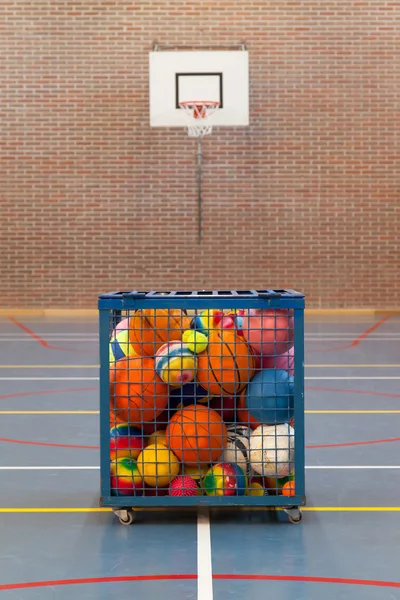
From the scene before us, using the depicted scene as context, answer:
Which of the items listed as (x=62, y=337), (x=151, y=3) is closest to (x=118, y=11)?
(x=151, y=3)

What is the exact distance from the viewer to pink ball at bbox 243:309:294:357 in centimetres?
473

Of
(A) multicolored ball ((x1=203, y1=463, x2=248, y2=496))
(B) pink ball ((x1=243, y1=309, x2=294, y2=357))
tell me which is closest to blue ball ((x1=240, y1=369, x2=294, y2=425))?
(B) pink ball ((x1=243, y1=309, x2=294, y2=357))

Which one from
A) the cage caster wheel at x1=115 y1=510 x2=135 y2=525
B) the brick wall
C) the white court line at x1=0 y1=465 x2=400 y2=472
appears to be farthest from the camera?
the brick wall

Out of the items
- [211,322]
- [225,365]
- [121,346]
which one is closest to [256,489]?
[225,365]

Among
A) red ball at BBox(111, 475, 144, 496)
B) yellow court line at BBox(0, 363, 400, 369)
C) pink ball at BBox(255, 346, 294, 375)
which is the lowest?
yellow court line at BBox(0, 363, 400, 369)

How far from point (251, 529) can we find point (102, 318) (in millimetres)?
1243

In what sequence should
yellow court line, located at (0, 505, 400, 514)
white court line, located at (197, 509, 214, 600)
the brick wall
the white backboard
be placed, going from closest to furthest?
white court line, located at (197, 509, 214, 600), yellow court line, located at (0, 505, 400, 514), the white backboard, the brick wall

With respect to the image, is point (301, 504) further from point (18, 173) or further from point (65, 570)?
point (18, 173)

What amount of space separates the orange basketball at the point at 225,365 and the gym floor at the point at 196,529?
2.15ft

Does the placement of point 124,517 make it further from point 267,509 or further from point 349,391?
point 349,391

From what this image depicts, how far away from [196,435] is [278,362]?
0.57m

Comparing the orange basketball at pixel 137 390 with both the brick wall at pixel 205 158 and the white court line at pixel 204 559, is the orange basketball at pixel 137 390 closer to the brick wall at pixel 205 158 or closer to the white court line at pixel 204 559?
the white court line at pixel 204 559

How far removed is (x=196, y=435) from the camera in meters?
4.62

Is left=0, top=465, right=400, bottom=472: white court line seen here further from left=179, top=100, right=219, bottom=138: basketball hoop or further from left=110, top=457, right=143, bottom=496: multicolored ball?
left=179, top=100, right=219, bottom=138: basketball hoop
